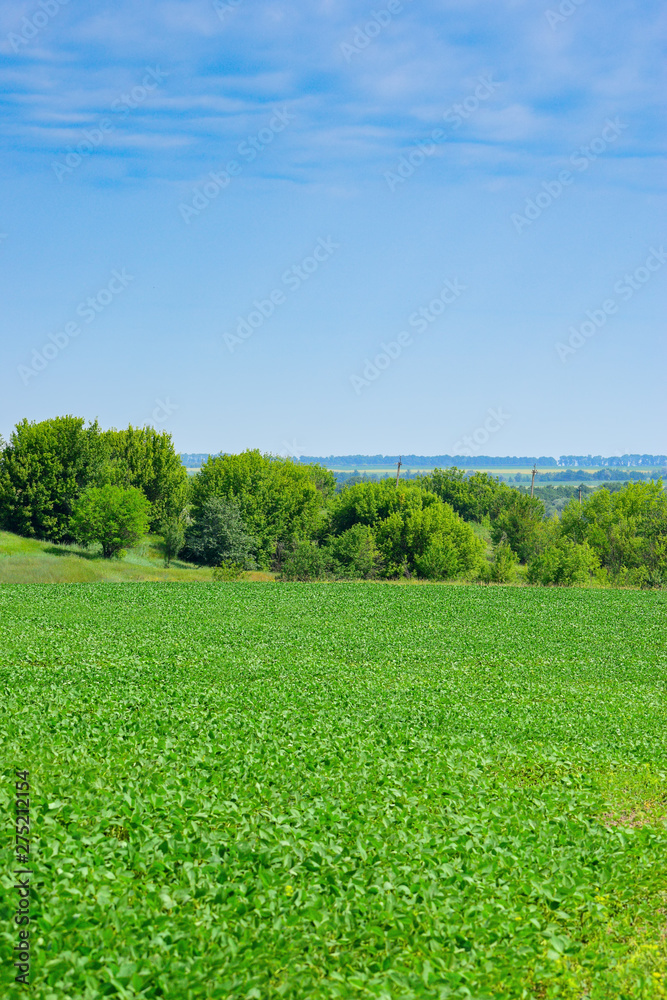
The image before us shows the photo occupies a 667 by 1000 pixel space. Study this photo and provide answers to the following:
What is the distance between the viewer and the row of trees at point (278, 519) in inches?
2719

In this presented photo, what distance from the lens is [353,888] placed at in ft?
27.9

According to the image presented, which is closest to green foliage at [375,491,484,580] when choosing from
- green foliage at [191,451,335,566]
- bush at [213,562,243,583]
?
green foliage at [191,451,335,566]

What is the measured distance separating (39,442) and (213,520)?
20614 millimetres

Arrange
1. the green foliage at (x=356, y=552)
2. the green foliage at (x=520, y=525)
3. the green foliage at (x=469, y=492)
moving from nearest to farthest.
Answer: the green foliage at (x=356, y=552), the green foliage at (x=520, y=525), the green foliage at (x=469, y=492)

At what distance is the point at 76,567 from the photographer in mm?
54594

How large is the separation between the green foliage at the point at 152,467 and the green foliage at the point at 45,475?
4517 millimetres

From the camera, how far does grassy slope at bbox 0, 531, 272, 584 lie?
52.0 metres

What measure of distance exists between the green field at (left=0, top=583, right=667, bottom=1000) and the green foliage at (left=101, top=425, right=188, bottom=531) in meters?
60.8

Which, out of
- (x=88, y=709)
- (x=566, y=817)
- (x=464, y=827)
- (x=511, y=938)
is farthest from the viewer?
(x=88, y=709)

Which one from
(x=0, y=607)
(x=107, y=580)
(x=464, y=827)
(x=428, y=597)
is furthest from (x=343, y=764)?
(x=107, y=580)

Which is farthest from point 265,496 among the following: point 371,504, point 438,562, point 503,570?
point 503,570

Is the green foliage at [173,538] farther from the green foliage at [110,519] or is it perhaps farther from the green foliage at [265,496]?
the green foliage at [265,496]

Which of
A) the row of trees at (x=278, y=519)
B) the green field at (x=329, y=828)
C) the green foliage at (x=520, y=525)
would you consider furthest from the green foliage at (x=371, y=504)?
the green field at (x=329, y=828)

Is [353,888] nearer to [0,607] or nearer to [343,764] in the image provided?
[343,764]
